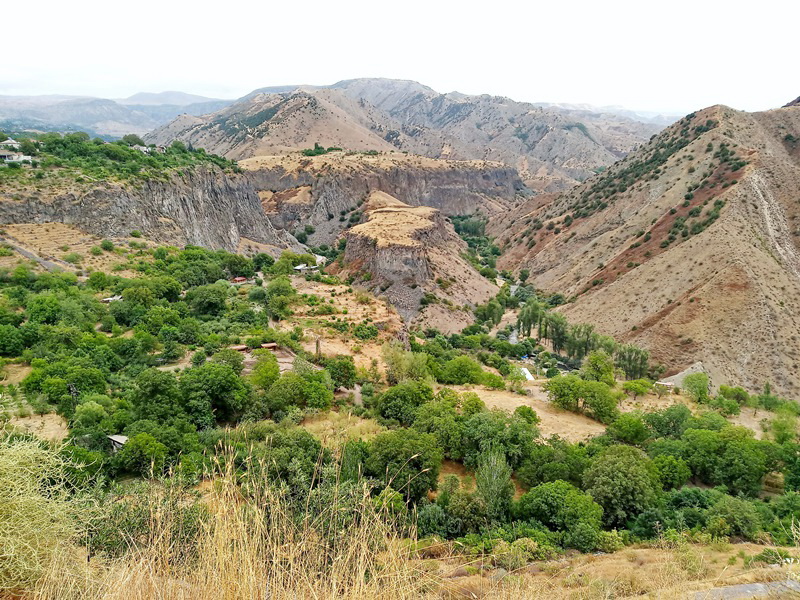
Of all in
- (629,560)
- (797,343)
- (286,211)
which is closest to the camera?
(629,560)

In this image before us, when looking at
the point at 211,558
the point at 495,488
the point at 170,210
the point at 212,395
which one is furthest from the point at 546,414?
the point at 170,210

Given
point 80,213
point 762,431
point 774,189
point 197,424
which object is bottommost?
point 762,431

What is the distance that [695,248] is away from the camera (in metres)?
44.4

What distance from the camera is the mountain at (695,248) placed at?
118ft

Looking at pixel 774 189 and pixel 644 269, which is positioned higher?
pixel 774 189

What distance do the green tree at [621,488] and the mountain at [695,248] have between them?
23.1 metres

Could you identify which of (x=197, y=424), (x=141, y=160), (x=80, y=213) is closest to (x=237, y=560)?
(x=197, y=424)

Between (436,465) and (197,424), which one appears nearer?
(436,465)

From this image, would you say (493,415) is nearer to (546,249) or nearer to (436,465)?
(436,465)

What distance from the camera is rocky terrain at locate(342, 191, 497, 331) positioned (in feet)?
158

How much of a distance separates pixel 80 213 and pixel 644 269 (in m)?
51.6

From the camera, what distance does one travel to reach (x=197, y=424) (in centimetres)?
1766

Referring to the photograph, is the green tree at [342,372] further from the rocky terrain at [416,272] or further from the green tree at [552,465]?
the rocky terrain at [416,272]

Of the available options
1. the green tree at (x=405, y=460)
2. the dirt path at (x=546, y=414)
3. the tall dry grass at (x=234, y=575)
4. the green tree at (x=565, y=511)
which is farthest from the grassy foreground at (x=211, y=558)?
the dirt path at (x=546, y=414)
